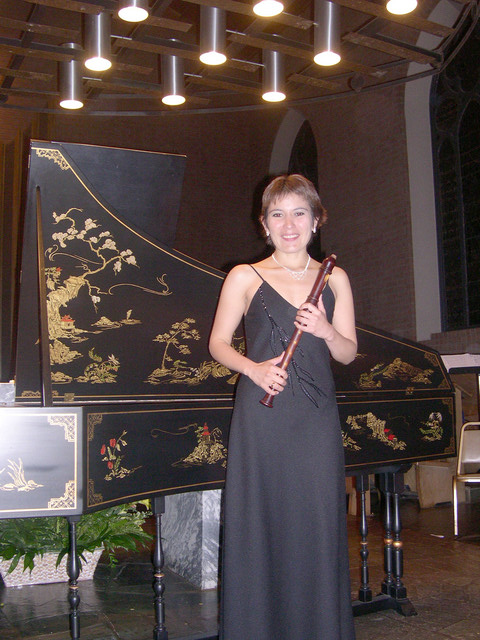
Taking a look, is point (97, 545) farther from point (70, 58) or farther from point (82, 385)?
point (70, 58)

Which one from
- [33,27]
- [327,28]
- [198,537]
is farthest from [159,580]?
[33,27]

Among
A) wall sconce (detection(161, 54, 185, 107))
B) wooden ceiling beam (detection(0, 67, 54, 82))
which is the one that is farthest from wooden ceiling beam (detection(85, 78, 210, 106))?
wooden ceiling beam (detection(0, 67, 54, 82))

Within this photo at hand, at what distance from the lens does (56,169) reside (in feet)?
7.47

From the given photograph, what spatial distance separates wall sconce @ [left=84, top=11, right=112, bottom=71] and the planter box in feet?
8.40

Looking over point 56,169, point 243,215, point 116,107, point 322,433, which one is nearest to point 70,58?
point 56,169

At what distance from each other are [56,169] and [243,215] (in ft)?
24.9

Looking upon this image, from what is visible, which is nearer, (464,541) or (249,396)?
(249,396)

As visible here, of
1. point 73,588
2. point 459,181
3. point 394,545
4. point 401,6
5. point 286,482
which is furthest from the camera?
point 459,181

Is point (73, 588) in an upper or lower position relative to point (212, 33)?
lower

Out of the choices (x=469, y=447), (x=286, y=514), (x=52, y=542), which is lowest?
(x=52, y=542)

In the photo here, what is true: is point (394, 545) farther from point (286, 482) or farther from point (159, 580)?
point (286, 482)

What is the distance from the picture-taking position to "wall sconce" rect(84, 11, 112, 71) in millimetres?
3547

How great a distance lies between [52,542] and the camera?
3.13 m

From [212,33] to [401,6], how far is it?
0.96 meters
